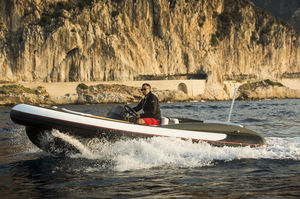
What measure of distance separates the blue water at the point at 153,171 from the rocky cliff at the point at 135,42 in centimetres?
5528

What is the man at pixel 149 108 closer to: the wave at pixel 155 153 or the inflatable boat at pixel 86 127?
the inflatable boat at pixel 86 127

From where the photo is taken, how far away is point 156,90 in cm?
6681

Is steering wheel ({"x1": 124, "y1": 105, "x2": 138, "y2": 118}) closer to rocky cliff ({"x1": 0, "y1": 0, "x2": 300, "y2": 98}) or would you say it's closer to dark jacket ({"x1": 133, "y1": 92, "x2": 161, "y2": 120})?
dark jacket ({"x1": 133, "y1": 92, "x2": 161, "y2": 120})

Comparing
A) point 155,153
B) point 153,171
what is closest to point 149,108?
point 155,153

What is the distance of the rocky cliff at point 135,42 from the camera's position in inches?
2490

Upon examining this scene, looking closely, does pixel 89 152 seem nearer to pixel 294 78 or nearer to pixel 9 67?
pixel 9 67

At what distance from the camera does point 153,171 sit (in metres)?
7.83

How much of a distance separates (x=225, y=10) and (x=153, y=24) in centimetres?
3089

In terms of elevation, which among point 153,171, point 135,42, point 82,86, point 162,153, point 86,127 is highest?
point 135,42

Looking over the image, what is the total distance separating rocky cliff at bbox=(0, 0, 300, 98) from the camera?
63250 millimetres

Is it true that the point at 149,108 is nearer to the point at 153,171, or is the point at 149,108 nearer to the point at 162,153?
the point at 162,153

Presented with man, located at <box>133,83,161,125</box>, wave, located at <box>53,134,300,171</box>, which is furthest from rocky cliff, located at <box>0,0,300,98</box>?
wave, located at <box>53,134,300,171</box>

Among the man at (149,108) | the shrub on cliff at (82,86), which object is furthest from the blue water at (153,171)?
the shrub on cliff at (82,86)

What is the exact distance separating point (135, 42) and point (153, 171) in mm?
64411
